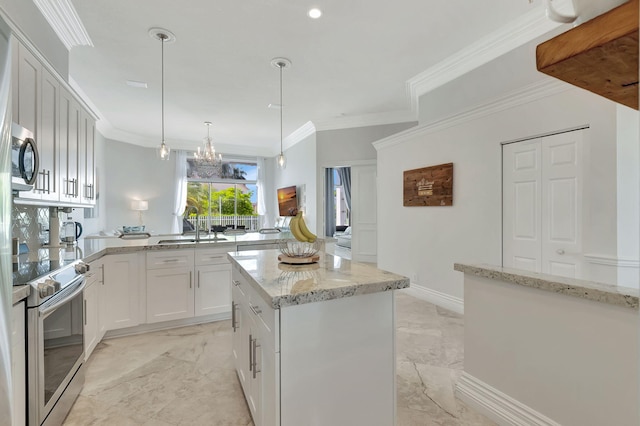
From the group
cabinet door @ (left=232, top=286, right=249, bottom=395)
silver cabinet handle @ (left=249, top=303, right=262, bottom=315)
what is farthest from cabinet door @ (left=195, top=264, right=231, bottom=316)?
silver cabinet handle @ (left=249, top=303, right=262, bottom=315)

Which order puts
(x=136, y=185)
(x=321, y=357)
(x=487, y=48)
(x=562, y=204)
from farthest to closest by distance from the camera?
(x=136, y=185)
(x=487, y=48)
(x=562, y=204)
(x=321, y=357)

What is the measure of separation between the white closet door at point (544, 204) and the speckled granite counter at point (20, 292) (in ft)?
12.2

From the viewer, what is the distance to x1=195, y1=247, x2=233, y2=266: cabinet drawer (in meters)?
3.21

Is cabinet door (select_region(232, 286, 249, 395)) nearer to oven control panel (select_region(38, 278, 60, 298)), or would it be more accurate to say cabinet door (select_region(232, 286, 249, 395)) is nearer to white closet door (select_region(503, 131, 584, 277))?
oven control panel (select_region(38, 278, 60, 298))

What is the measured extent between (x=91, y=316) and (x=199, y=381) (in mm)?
1107

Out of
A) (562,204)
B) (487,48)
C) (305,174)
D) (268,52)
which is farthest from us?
(305,174)

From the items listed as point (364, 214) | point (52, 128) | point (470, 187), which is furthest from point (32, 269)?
point (364, 214)

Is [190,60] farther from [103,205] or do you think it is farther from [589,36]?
[103,205]

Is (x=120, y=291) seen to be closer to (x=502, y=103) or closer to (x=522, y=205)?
(x=522, y=205)

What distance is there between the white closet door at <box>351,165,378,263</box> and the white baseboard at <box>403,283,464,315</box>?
2131mm

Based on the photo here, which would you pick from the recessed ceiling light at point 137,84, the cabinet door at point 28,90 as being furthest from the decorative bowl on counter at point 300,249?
the recessed ceiling light at point 137,84

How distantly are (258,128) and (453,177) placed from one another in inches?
186

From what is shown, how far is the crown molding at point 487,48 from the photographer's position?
294cm

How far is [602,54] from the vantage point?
17.2 inches
